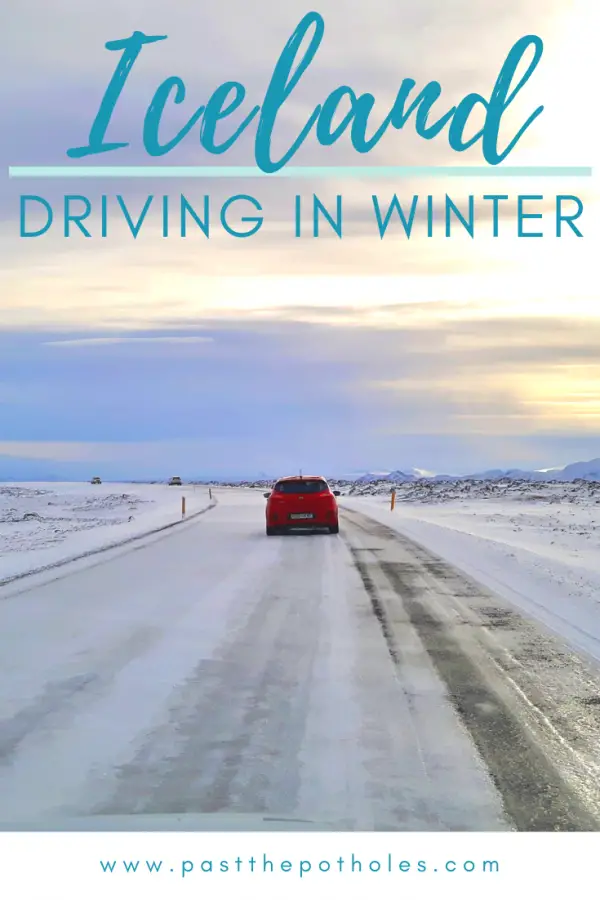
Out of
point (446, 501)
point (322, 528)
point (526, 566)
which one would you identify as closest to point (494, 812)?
point (526, 566)

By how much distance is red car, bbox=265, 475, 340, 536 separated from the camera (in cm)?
2397

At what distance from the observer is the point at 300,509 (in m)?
24.0

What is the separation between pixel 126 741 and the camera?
5941 mm

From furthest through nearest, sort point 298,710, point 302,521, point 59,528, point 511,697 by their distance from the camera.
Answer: point 59,528, point 302,521, point 511,697, point 298,710

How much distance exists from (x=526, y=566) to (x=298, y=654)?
28.1 feet

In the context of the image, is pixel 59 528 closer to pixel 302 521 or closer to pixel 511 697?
pixel 302 521

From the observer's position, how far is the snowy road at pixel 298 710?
494cm

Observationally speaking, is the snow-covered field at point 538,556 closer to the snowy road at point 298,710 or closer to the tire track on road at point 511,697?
the tire track on road at point 511,697

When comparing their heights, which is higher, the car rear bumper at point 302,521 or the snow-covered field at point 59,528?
the car rear bumper at point 302,521

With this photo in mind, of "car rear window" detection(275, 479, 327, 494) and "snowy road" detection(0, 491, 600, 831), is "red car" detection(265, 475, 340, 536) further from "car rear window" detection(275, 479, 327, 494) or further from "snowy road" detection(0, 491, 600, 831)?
"snowy road" detection(0, 491, 600, 831)

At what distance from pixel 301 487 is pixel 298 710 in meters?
17.9
